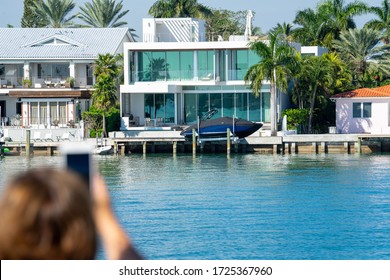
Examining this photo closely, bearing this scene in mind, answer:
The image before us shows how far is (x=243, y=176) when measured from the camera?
4216 cm

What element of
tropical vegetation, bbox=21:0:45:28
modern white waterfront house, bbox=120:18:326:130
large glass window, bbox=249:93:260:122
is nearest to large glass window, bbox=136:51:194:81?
modern white waterfront house, bbox=120:18:326:130

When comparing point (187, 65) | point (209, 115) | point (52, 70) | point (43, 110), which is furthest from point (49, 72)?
point (209, 115)

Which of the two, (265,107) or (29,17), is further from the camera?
(29,17)

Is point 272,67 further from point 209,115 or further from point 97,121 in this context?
point 97,121

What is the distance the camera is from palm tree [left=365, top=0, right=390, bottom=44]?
68.6m

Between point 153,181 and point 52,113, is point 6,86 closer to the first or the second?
point 52,113

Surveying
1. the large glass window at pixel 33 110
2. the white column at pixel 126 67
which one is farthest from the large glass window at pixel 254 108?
the large glass window at pixel 33 110

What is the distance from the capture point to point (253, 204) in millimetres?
32781

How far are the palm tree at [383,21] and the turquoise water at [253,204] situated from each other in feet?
59.2

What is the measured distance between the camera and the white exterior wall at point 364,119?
57219 mm

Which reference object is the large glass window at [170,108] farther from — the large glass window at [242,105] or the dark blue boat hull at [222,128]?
the dark blue boat hull at [222,128]

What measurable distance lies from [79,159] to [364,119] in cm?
5565

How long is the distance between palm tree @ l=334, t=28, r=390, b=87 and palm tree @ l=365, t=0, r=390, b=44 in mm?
1428

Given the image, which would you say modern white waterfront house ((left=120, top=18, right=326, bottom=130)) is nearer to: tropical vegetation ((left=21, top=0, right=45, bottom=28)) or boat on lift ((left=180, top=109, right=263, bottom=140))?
boat on lift ((left=180, top=109, right=263, bottom=140))
